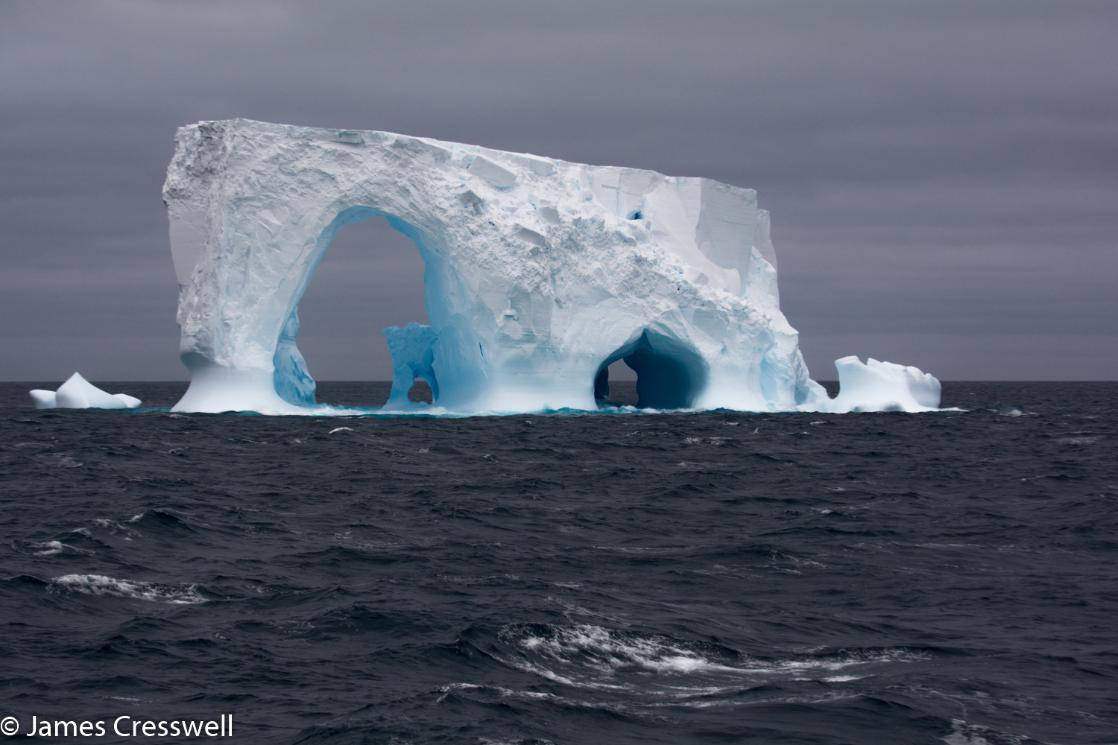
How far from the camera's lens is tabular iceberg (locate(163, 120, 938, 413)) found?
23.0 m

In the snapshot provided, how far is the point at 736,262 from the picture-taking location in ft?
95.7

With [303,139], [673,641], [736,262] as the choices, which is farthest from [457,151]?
[673,641]

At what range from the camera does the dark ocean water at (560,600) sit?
19.9 feet

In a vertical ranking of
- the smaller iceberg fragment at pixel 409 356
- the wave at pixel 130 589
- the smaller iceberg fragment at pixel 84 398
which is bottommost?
the wave at pixel 130 589

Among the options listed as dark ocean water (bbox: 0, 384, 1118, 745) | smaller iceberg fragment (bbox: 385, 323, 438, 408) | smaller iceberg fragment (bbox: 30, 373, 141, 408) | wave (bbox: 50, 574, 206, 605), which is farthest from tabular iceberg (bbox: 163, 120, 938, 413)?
wave (bbox: 50, 574, 206, 605)

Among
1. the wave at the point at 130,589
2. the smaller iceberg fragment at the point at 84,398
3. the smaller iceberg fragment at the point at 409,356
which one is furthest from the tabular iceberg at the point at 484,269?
the wave at the point at 130,589

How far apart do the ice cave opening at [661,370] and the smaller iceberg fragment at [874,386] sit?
3331 millimetres

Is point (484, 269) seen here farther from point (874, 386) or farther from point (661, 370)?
point (874, 386)

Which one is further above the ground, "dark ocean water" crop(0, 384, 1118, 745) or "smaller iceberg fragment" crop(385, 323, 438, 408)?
"smaller iceberg fragment" crop(385, 323, 438, 408)

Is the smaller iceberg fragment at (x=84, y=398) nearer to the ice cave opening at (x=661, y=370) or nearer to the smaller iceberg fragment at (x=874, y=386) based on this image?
the ice cave opening at (x=661, y=370)

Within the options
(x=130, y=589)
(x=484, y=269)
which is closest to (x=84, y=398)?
(x=484, y=269)

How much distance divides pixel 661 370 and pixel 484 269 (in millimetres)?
8010

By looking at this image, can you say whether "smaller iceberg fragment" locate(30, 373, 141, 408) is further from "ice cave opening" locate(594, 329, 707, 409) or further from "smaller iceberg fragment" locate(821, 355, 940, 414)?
"smaller iceberg fragment" locate(821, 355, 940, 414)

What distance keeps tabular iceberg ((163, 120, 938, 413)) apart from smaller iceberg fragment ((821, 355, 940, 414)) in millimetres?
116
